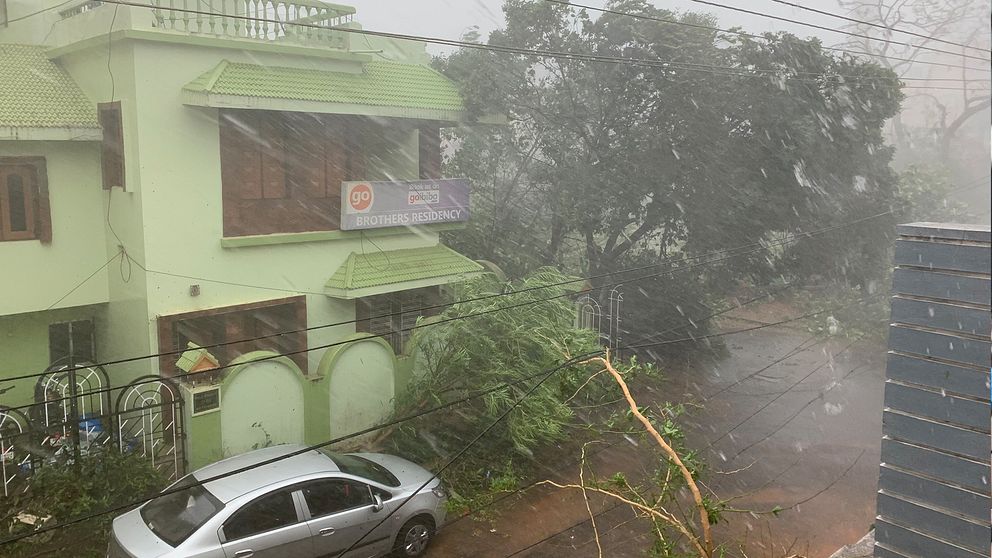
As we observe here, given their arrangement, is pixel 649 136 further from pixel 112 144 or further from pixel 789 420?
pixel 112 144

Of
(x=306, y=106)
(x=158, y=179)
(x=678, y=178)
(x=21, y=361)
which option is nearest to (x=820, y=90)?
(x=678, y=178)

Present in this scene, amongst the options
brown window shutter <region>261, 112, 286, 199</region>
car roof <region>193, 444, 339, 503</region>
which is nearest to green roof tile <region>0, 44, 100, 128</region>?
brown window shutter <region>261, 112, 286, 199</region>

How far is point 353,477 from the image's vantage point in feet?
24.4

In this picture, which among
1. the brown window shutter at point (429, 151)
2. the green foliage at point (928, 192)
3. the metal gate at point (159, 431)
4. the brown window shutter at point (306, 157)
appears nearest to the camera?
the metal gate at point (159, 431)

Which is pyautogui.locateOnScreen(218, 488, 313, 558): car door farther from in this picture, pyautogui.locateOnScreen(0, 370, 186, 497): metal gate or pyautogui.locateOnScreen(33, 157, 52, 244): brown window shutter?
pyautogui.locateOnScreen(33, 157, 52, 244): brown window shutter

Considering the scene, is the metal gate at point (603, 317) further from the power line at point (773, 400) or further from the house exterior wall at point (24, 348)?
the house exterior wall at point (24, 348)

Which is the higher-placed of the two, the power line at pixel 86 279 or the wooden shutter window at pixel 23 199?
the wooden shutter window at pixel 23 199

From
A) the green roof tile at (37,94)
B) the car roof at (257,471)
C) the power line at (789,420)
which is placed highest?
the green roof tile at (37,94)

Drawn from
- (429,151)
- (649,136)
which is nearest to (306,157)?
(429,151)

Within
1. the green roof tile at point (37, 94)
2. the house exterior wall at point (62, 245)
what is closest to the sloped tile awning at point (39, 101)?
the green roof tile at point (37, 94)

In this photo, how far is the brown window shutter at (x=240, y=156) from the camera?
388 inches

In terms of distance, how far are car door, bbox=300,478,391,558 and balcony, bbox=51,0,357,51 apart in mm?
5091

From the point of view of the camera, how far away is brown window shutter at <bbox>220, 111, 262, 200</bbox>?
9.86 meters

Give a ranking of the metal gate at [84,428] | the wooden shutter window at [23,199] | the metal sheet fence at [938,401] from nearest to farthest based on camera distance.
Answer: the metal sheet fence at [938,401] → the metal gate at [84,428] → the wooden shutter window at [23,199]
